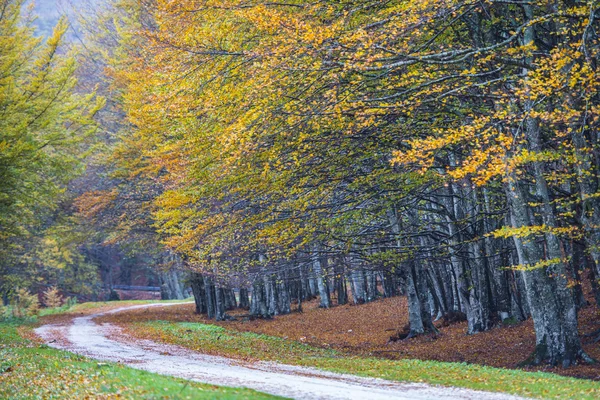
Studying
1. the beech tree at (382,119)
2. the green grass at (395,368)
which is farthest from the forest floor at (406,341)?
the beech tree at (382,119)

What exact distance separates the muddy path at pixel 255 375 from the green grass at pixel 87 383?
1018mm

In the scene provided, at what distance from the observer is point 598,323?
19.5m

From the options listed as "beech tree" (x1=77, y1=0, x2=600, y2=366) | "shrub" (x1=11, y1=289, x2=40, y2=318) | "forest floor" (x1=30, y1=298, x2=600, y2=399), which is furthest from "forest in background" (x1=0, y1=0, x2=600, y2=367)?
"shrub" (x1=11, y1=289, x2=40, y2=318)

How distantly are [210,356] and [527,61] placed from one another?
11374mm

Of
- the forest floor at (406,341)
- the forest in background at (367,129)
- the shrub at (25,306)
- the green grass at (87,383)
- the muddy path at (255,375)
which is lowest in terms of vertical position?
the forest floor at (406,341)

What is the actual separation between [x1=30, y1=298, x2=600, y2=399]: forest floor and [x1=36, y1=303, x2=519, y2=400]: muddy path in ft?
2.23

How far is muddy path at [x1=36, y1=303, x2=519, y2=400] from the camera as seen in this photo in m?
10.5

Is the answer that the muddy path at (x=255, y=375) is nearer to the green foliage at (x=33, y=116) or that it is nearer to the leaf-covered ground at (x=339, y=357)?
the leaf-covered ground at (x=339, y=357)

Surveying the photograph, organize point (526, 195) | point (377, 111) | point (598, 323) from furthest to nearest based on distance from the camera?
point (598, 323), point (526, 195), point (377, 111)

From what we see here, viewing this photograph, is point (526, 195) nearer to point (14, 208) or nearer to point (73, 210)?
point (14, 208)

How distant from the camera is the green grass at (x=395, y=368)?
37.6 feet

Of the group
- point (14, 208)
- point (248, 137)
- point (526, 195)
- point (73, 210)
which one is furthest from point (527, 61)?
point (73, 210)

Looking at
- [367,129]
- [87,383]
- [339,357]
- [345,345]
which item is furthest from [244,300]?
[87,383]

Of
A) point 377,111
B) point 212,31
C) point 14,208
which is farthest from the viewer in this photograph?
point 14,208
